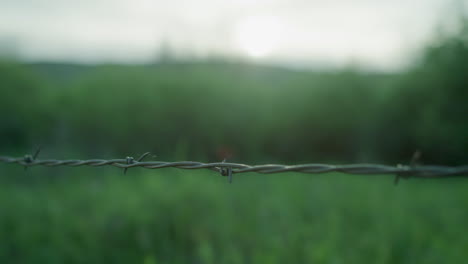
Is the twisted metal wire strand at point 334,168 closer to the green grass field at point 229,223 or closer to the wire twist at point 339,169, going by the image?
the wire twist at point 339,169

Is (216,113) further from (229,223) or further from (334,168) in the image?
(334,168)

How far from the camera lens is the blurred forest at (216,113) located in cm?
1080

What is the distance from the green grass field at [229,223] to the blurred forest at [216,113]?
4.33 metres

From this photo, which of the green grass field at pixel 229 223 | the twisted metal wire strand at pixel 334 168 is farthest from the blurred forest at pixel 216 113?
the twisted metal wire strand at pixel 334 168

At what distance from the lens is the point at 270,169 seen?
1.15 metres

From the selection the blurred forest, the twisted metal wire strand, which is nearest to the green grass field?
the twisted metal wire strand

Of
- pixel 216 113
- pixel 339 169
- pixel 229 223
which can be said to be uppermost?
pixel 216 113

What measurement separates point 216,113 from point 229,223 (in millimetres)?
7441

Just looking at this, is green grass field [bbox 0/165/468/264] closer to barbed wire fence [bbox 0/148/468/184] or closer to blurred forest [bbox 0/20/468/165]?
barbed wire fence [bbox 0/148/468/184]

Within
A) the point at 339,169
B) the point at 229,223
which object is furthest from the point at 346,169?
the point at 229,223

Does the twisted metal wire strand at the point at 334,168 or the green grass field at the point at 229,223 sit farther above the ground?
the twisted metal wire strand at the point at 334,168

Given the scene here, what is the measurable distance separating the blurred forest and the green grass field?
14.2 feet

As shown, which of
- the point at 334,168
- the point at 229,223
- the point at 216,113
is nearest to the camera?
the point at 334,168

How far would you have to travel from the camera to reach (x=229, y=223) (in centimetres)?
Result: 416
